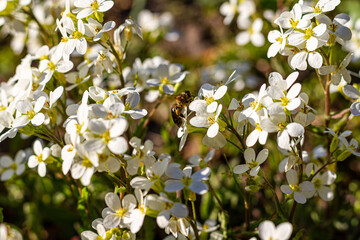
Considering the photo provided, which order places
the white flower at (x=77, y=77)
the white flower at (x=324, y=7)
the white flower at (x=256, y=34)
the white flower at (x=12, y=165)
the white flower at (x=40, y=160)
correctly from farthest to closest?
the white flower at (x=256, y=34) → the white flower at (x=12, y=165) → the white flower at (x=77, y=77) → the white flower at (x=40, y=160) → the white flower at (x=324, y=7)

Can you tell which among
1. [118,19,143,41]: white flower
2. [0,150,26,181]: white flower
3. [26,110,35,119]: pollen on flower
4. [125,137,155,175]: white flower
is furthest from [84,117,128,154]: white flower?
[0,150,26,181]: white flower

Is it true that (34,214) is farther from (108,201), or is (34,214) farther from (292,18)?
(292,18)

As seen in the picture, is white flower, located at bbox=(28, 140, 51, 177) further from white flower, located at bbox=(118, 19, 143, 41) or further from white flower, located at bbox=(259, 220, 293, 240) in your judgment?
white flower, located at bbox=(259, 220, 293, 240)

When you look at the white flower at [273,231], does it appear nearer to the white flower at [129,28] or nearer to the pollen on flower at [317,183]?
the pollen on flower at [317,183]

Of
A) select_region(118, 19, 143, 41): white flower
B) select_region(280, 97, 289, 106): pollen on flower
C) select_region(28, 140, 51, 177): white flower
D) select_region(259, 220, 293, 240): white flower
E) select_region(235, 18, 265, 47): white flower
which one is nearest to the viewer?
select_region(259, 220, 293, 240): white flower

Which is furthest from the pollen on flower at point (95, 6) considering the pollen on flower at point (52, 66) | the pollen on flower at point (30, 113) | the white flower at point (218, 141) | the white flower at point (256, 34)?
the white flower at point (256, 34)
